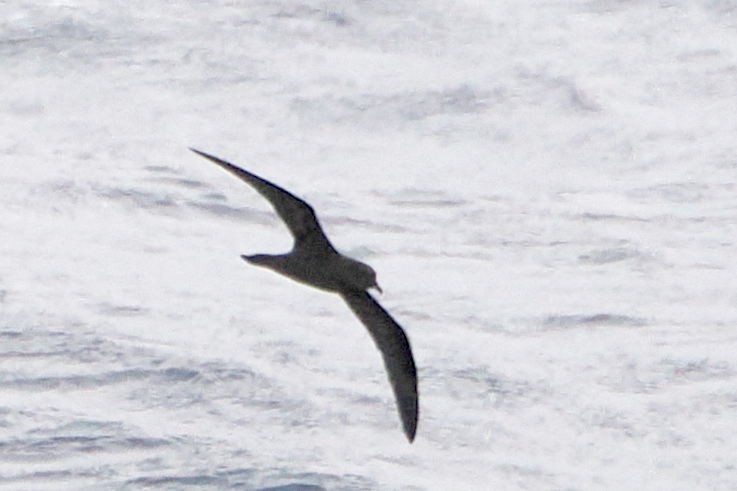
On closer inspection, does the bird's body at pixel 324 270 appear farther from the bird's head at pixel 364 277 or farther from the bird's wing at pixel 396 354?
the bird's wing at pixel 396 354

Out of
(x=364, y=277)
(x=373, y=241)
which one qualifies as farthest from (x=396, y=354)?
(x=373, y=241)

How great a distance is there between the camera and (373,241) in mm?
23281

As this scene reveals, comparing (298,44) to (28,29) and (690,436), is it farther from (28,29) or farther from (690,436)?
(690,436)

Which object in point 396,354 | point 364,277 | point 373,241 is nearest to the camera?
point 364,277

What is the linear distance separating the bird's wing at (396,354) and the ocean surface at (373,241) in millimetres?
8044

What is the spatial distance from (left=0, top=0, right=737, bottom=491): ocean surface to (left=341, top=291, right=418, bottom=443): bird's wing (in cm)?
804

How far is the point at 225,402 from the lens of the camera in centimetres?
2044

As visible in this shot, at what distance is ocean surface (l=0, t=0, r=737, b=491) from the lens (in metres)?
19.8

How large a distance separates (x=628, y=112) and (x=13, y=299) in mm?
8563

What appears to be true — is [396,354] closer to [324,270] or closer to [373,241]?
[324,270]

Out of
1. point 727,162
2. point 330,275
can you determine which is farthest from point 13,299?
point 330,275

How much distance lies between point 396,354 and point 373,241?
12.9 m

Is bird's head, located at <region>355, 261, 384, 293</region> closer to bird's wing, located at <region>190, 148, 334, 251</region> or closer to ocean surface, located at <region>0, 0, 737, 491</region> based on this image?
bird's wing, located at <region>190, 148, 334, 251</region>

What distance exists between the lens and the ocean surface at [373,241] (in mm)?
19781
